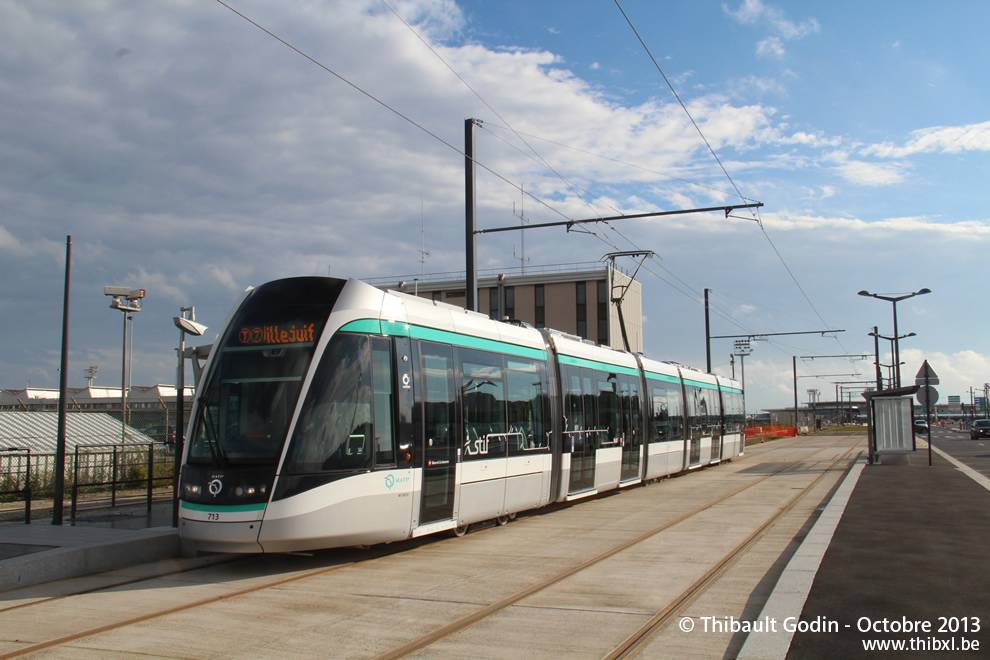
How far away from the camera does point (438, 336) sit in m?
11.3

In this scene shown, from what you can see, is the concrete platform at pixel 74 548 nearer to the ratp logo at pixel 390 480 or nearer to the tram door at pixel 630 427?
the ratp logo at pixel 390 480

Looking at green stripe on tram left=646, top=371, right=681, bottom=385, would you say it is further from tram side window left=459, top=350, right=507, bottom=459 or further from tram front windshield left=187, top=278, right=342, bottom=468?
tram front windshield left=187, top=278, right=342, bottom=468

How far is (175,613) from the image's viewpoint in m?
7.32

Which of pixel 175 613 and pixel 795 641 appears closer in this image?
pixel 795 641

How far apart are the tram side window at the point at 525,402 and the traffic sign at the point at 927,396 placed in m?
15.8

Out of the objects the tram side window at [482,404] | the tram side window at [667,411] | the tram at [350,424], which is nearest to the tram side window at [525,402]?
the tram at [350,424]

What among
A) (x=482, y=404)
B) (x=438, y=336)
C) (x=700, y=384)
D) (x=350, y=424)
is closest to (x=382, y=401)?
(x=350, y=424)

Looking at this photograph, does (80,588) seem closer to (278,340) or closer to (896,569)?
(278,340)

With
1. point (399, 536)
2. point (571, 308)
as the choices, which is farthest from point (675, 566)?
point (571, 308)

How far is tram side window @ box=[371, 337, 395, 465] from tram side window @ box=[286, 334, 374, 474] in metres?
0.11

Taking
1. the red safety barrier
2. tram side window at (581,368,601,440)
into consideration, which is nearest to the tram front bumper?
tram side window at (581,368,601,440)

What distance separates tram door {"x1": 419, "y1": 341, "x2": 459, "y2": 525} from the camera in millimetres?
10602

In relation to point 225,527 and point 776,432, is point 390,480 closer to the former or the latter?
point 225,527

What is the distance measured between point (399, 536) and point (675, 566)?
3293 millimetres
